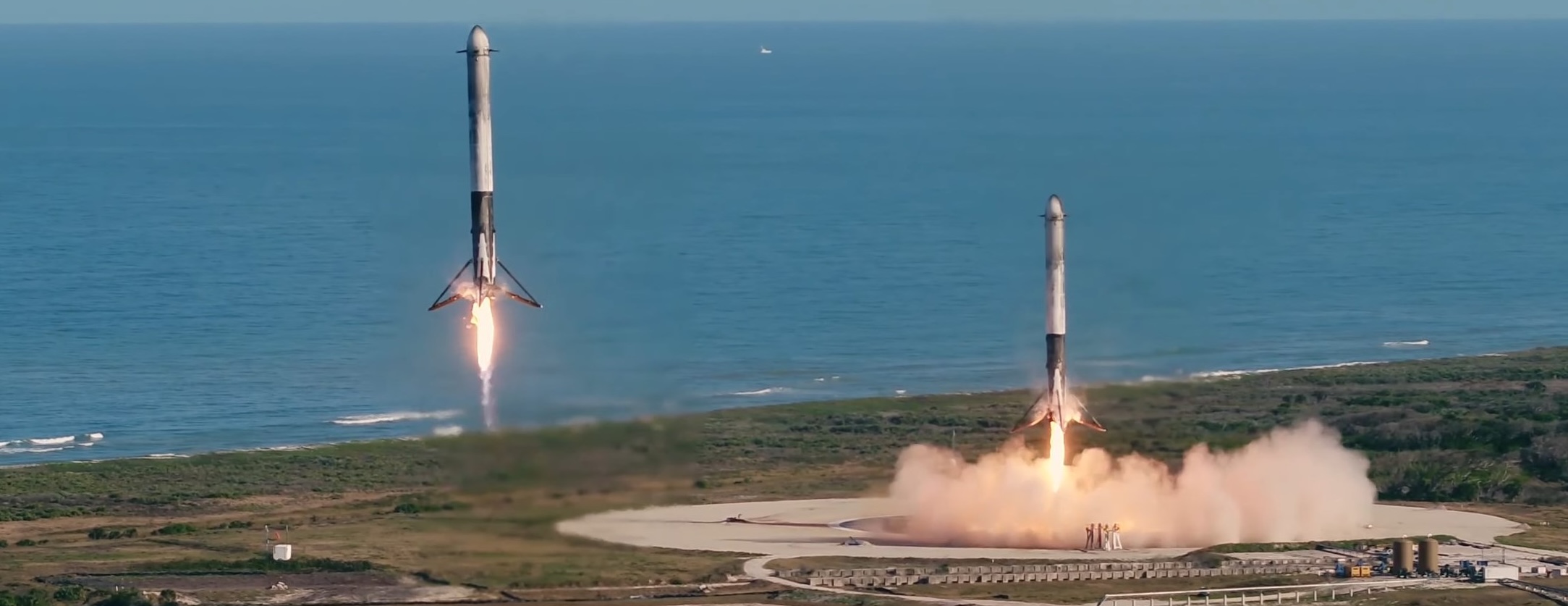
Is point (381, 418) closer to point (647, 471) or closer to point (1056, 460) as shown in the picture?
point (647, 471)

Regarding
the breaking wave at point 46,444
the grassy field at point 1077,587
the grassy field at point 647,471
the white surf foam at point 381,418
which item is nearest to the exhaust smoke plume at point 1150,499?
the grassy field at point 1077,587

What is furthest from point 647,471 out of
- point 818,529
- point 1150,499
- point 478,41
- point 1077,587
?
point 478,41

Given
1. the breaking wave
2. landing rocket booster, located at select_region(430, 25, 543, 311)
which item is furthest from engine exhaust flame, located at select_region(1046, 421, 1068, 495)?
the breaking wave

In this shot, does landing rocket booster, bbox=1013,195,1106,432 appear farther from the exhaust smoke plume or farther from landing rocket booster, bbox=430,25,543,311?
landing rocket booster, bbox=430,25,543,311

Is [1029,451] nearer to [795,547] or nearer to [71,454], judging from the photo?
[795,547]

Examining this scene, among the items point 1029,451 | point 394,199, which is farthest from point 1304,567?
point 394,199

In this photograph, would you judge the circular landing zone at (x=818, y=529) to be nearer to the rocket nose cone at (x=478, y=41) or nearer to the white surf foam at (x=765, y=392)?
the rocket nose cone at (x=478, y=41)
